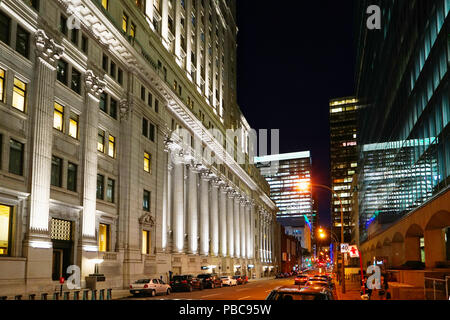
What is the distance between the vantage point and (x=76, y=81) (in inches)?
1463

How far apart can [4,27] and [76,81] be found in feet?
28.6

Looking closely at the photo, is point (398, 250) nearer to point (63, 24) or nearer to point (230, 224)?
Answer: point (63, 24)

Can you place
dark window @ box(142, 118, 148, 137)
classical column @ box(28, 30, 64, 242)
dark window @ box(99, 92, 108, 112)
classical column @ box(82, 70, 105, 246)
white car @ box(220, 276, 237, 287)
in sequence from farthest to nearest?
white car @ box(220, 276, 237, 287) < dark window @ box(142, 118, 148, 137) < dark window @ box(99, 92, 108, 112) < classical column @ box(82, 70, 105, 246) < classical column @ box(28, 30, 64, 242)

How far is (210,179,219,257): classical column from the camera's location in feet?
247

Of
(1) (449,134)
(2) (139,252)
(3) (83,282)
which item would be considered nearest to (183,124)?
(2) (139,252)

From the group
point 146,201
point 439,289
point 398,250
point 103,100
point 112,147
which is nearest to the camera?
→ point 439,289

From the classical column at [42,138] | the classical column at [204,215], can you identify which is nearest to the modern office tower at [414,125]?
the classical column at [42,138]

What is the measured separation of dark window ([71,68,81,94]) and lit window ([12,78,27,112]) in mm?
6316

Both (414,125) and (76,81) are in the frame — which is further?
(76,81)

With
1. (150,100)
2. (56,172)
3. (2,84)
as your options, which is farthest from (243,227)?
(2,84)

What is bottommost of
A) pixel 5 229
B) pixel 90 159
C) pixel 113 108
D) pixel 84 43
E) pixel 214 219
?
pixel 5 229

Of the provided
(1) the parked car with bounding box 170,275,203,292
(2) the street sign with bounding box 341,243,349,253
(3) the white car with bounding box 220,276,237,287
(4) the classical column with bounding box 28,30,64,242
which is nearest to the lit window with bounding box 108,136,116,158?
(4) the classical column with bounding box 28,30,64,242

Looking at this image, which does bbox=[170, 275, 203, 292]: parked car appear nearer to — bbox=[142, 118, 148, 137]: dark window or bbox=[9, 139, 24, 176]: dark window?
bbox=[142, 118, 148, 137]: dark window

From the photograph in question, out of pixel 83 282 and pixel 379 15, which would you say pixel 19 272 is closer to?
pixel 83 282
